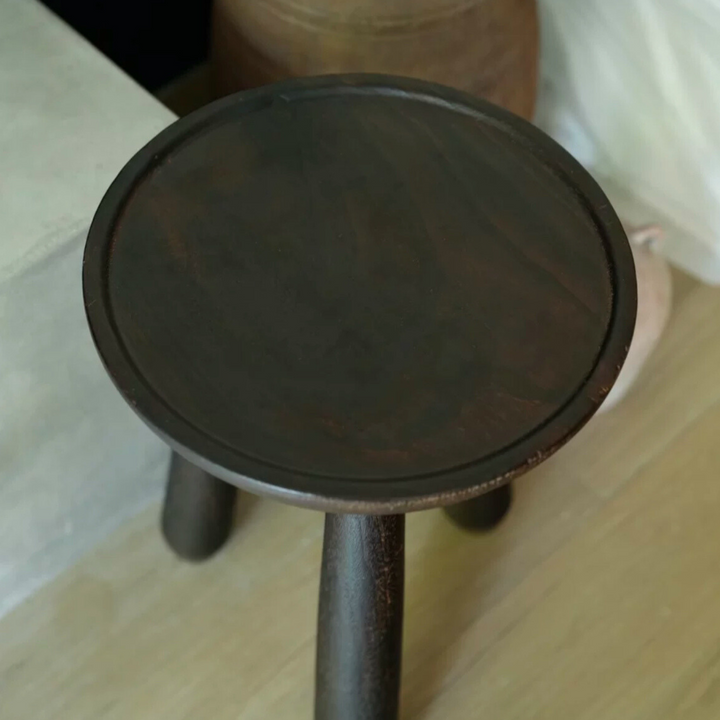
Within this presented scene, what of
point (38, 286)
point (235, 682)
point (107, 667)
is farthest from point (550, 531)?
point (38, 286)

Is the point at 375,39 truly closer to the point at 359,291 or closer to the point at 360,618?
the point at 359,291

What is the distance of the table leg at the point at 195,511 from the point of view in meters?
0.87

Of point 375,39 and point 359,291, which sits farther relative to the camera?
point 375,39

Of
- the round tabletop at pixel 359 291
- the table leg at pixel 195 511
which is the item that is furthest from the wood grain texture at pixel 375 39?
the table leg at pixel 195 511

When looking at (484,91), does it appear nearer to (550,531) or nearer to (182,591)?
(550,531)

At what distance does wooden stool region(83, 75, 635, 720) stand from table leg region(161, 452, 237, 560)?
7.7 inches

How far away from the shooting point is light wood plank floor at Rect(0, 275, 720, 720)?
886 millimetres

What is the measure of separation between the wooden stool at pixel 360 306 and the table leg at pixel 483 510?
0.24 m

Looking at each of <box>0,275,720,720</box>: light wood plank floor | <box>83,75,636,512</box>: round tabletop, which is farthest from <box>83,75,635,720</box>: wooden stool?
<box>0,275,720,720</box>: light wood plank floor

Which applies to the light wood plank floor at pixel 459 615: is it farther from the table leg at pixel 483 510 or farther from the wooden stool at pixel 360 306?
the wooden stool at pixel 360 306

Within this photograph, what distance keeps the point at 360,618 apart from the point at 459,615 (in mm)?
255

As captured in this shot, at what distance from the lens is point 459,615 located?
0.94 m

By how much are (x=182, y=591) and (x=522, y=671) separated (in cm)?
36

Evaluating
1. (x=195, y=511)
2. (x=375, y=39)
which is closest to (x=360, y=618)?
(x=195, y=511)
